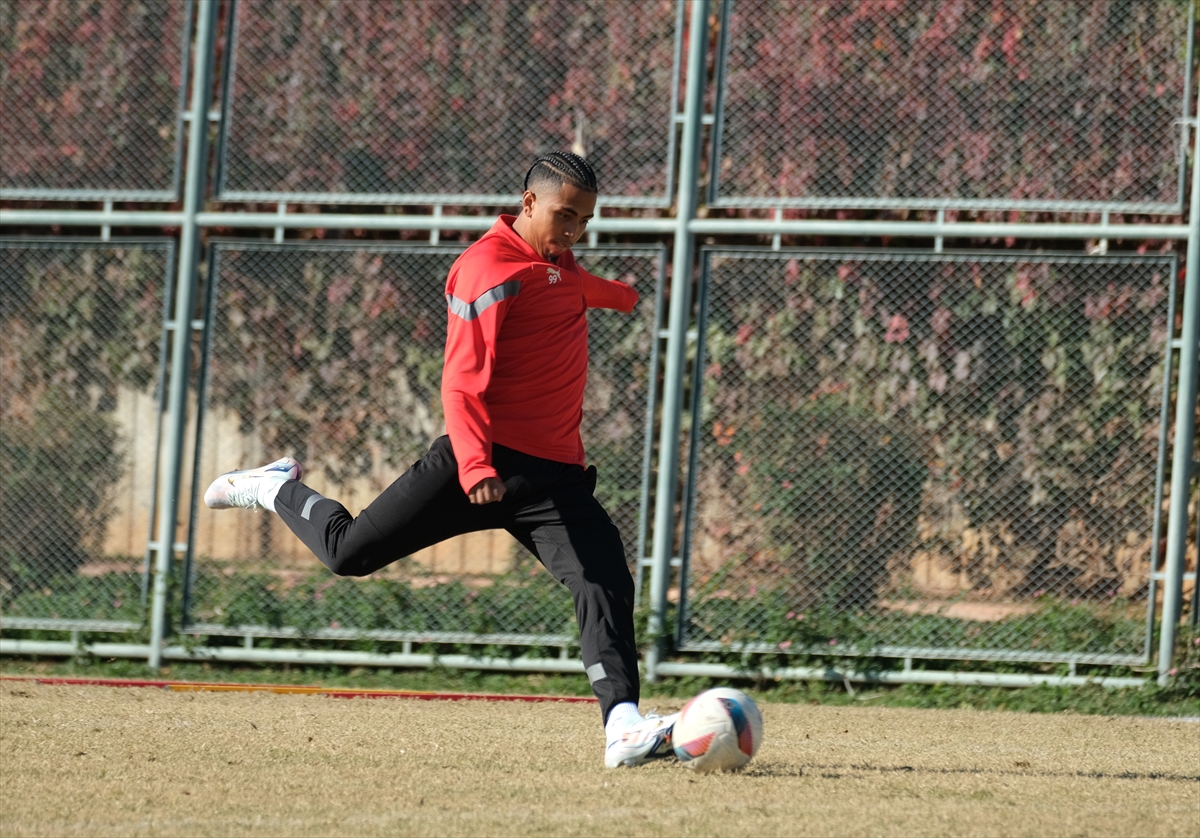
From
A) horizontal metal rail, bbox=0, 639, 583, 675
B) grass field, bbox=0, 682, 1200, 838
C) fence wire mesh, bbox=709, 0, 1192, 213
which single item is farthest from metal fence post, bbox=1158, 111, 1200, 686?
horizontal metal rail, bbox=0, 639, 583, 675

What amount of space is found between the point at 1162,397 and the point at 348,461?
161 inches

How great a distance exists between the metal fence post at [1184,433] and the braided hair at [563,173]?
3444 mm

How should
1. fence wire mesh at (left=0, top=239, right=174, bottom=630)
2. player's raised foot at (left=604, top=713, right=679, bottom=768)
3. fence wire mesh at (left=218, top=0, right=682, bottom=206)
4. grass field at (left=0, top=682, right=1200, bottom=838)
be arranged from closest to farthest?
grass field at (left=0, top=682, right=1200, bottom=838)
player's raised foot at (left=604, top=713, right=679, bottom=768)
fence wire mesh at (left=218, top=0, right=682, bottom=206)
fence wire mesh at (left=0, top=239, right=174, bottom=630)

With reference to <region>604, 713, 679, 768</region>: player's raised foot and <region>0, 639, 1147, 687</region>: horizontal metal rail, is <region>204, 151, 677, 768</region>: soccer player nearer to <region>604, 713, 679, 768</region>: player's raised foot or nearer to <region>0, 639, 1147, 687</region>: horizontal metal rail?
<region>604, 713, 679, 768</region>: player's raised foot

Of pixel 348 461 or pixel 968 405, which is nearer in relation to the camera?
pixel 968 405

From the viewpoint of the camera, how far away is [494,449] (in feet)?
14.7

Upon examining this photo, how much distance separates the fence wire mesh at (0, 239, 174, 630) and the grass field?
1311mm

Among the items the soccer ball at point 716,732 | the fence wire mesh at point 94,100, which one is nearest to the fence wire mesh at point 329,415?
the fence wire mesh at point 94,100

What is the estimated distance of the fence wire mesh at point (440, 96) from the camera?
7.10 meters

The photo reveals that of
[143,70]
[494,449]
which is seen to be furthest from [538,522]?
[143,70]

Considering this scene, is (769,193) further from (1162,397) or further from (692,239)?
(1162,397)

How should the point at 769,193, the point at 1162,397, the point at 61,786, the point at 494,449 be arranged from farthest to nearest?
1. the point at 769,193
2. the point at 1162,397
3. the point at 494,449
4. the point at 61,786

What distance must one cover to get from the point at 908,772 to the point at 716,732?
82 cm

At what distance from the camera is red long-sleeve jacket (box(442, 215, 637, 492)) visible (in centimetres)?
423
